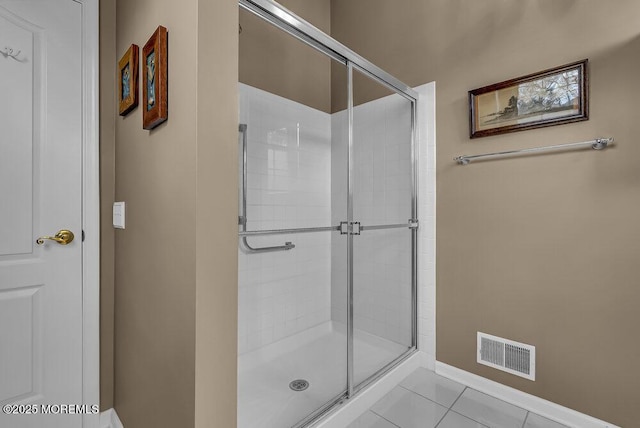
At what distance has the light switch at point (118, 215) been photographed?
1.45m

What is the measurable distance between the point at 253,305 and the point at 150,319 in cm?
110

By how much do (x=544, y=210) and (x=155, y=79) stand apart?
191 cm

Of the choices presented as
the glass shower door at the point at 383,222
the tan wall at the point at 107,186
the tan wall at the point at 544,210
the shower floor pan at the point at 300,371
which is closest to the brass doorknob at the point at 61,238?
the tan wall at the point at 107,186

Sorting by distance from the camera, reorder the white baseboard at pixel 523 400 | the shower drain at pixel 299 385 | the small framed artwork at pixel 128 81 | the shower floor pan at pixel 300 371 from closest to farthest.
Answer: the small framed artwork at pixel 128 81
the white baseboard at pixel 523 400
the shower floor pan at pixel 300 371
the shower drain at pixel 299 385

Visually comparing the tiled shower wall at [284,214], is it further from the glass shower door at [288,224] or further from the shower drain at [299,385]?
the shower drain at [299,385]

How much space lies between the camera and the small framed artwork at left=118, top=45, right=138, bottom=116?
4.18ft

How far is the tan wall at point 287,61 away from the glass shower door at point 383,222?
357mm

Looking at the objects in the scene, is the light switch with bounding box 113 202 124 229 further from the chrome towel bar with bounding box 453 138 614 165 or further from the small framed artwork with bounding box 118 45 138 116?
the chrome towel bar with bounding box 453 138 614 165

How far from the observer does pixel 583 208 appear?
157cm

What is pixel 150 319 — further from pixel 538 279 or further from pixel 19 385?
pixel 538 279

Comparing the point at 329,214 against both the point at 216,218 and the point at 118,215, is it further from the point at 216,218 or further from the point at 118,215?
the point at 216,218

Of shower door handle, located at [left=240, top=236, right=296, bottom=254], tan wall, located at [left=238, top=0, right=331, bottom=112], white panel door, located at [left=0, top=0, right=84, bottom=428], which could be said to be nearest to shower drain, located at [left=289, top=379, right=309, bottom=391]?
shower door handle, located at [left=240, top=236, right=296, bottom=254]

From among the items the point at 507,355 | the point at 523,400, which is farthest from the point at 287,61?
the point at 523,400

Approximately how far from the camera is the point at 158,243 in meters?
1.13
